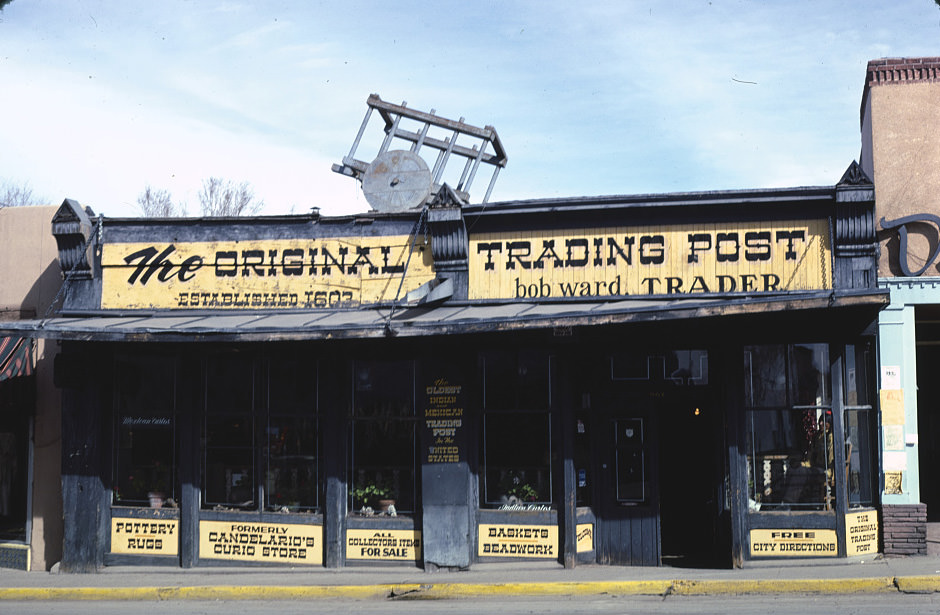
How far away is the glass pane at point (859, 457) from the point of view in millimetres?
13098

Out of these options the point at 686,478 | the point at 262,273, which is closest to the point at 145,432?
the point at 262,273

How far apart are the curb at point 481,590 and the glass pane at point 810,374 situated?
2.65 m

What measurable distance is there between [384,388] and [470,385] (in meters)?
1.35

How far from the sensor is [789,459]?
13062 millimetres

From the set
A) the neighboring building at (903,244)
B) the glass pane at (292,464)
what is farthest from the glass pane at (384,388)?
the neighboring building at (903,244)

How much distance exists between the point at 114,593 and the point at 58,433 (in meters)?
3.41

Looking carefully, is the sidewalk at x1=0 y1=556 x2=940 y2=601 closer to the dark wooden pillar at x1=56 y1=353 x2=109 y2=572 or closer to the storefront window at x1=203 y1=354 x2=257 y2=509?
the dark wooden pillar at x1=56 y1=353 x2=109 y2=572

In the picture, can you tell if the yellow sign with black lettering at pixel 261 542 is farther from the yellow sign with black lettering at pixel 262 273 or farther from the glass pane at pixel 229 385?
the yellow sign with black lettering at pixel 262 273

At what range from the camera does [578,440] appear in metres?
13.6

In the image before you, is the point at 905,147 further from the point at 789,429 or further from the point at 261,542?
the point at 261,542

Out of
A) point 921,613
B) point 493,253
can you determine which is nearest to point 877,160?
point 493,253

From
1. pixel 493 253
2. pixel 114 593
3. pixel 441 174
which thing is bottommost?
pixel 114 593

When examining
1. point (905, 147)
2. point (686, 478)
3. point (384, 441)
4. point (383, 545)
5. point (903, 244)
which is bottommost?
point (383, 545)

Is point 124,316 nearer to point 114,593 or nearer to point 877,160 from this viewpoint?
point 114,593
